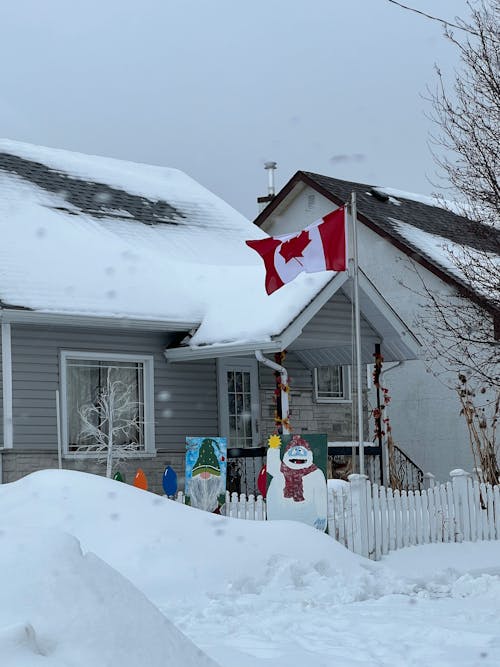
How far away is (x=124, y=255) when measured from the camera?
18.8 m

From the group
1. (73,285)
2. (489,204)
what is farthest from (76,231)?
(489,204)

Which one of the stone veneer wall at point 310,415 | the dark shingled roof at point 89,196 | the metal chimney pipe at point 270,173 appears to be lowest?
the stone veneer wall at point 310,415

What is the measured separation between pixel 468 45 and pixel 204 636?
10830 millimetres

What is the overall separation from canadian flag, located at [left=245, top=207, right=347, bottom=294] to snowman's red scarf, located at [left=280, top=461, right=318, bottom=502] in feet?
10.9

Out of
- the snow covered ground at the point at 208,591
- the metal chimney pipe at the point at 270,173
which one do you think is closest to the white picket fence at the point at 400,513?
the snow covered ground at the point at 208,591

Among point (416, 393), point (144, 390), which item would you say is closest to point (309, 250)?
point (144, 390)

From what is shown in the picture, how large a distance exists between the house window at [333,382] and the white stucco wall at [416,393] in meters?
2.98

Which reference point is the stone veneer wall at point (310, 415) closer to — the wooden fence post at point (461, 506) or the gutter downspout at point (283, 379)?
the gutter downspout at point (283, 379)

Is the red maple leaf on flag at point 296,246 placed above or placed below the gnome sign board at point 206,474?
above

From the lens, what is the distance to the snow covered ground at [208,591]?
471cm

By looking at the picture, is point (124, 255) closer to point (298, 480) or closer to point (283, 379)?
point (283, 379)

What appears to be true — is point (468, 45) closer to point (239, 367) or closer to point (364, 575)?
point (239, 367)

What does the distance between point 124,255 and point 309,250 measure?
4.14 meters

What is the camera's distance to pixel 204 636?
7.98m
